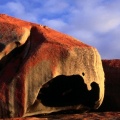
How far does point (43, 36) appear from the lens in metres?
9.47

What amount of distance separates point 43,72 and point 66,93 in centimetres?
122

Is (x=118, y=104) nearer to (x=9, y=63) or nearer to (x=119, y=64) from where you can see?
(x=119, y=64)

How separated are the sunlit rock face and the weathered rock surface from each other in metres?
1.78

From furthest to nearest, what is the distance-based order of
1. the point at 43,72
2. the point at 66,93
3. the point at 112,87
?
the point at 112,87 → the point at 66,93 → the point at 43,72

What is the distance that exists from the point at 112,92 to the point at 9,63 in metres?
3.56

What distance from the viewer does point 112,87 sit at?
1178 centimetres

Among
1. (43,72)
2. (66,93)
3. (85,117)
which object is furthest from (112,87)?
(43,72)

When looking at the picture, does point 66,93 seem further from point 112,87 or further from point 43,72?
point 112,87

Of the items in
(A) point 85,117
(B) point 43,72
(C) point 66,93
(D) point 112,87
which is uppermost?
(B) point 43,72

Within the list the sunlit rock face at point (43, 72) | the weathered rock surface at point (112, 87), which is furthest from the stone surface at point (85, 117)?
the weathered rock surface at point (112, 87)

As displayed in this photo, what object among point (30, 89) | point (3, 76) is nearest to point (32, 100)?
point (30, 89)

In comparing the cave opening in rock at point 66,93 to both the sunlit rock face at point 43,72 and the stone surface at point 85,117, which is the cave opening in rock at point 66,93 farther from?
the stone surface at point 85,117

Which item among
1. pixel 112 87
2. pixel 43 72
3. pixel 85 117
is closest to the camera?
pixel 43 72

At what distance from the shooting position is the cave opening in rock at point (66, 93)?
955cm
